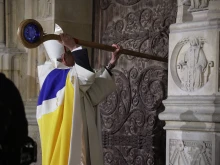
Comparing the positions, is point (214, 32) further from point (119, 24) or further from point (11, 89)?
point (11, 89)

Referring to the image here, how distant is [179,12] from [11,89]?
1.79 m

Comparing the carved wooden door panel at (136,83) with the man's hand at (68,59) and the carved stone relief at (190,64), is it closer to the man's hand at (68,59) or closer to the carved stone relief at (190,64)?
the carved stone relief at (190,64)

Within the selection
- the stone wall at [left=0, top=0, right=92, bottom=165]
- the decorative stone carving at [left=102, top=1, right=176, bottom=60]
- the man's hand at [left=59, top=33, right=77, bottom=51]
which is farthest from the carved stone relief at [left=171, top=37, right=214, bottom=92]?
the stone wall at [left=0, top=0, right=92, bottom=165]

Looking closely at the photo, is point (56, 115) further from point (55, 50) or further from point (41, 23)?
point (41, 23)

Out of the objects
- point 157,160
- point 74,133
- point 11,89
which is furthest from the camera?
point 157,160

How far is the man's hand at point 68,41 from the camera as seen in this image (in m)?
3.98

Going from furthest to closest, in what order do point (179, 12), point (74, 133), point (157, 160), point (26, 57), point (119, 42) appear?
point (26, 57) < point (119, 42) < point (157, 160) < point (179, 12) < point (74, 133)

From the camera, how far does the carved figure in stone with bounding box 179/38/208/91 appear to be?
4133 mm

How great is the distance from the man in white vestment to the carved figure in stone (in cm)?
47

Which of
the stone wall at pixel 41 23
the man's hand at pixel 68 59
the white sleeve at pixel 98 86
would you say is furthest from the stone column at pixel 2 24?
the white sleeve at pixel 98 86

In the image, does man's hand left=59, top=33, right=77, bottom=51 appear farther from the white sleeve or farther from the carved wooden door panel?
the carved wooden door panel

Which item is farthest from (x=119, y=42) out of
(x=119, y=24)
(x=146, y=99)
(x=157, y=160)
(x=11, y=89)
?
(x=11, y=89)

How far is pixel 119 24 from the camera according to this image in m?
5.27

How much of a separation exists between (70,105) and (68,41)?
411 millimetres
